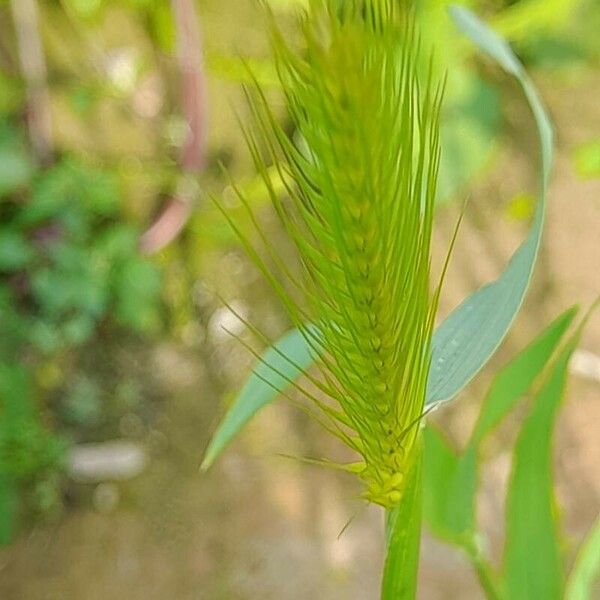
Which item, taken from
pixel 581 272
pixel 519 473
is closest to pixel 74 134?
pixel 581 272

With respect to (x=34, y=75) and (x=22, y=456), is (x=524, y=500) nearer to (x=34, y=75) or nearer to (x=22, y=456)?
(x=22, y=456)

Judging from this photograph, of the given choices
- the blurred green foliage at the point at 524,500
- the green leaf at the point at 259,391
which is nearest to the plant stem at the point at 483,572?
the blurred green foliage at the point at 524,500

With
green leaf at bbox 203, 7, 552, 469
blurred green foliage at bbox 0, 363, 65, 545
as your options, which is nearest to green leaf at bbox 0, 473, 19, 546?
blurred green foliage at bbox 0, 363, 65, 545

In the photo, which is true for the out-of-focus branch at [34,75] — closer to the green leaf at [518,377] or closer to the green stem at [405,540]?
the green leaf at [518,377]

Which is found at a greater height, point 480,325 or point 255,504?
point 480,325

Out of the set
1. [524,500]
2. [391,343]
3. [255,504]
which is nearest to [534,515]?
[524,500]

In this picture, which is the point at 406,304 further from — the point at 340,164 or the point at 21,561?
the point at 21,561
